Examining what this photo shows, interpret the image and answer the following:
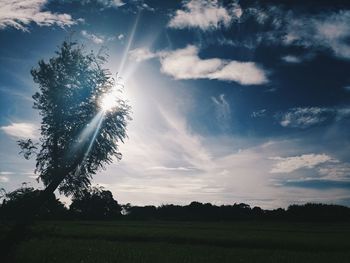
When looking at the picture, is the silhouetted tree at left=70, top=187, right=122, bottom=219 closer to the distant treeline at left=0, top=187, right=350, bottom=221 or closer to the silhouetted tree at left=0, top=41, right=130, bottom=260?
the distant treeline at left=0, top=187, right=350, bottom=221

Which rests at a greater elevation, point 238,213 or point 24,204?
point 238,213

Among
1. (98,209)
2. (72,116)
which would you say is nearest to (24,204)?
(72,116)

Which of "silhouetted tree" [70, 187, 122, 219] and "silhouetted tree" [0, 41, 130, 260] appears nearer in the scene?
"silhouetted tree" [0, 41, 130, 260]

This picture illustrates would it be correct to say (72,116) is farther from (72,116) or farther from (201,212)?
(201,212)

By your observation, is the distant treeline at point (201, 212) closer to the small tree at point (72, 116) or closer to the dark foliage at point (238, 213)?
the dark foliage at point (238, 213)

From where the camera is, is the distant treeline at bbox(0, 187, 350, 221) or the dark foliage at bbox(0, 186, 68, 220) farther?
the distant treeline at bbox(0, 187, 350, 221)

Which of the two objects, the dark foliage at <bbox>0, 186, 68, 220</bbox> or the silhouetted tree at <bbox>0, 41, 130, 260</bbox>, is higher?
the silhouetted tree at <bbox>0, 41, 130, 260</bbox>

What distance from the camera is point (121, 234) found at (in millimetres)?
47969

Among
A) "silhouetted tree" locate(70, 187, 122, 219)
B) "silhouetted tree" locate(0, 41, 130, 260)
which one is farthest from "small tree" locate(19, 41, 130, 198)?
"silhouetted tree" locate(70, 187, 122, 219)

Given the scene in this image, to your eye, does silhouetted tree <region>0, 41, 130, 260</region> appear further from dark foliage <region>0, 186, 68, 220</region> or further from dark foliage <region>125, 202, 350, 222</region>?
dark foliage <region>125, 202, 350, 222</region>

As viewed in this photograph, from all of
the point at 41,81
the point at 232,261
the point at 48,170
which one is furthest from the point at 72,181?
the point at 232,261

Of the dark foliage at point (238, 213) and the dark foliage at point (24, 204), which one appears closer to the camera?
the dark foliage at point (24, 204)

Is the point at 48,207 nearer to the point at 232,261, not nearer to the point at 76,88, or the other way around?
the point at 76,88

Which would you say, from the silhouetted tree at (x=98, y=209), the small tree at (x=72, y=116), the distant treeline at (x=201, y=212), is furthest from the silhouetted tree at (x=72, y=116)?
the silhouetted tree at (x=98, y=209)
